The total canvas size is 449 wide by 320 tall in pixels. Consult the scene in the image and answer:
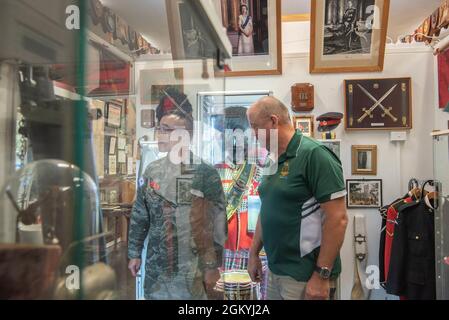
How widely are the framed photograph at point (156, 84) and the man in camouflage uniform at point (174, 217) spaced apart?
3cm

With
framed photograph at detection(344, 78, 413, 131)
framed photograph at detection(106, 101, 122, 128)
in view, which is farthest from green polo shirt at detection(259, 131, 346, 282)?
framed photograph at detection(344, 78, 413, 131)

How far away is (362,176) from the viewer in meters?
2.30

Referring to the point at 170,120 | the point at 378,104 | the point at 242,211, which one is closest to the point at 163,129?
the point at 170,120

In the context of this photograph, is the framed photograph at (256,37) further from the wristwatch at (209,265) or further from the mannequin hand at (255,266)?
the wristwatch at (209,265)

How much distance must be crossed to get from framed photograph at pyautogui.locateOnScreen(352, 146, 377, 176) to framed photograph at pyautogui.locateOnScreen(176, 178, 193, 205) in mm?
1701

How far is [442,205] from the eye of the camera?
173cm

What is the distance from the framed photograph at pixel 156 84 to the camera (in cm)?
95

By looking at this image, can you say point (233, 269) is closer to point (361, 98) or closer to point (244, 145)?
point (244, 145)

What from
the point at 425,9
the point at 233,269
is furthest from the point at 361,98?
the point at 233,269

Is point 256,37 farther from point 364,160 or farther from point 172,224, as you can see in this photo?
point 172,224

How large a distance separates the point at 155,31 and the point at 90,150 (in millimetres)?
668

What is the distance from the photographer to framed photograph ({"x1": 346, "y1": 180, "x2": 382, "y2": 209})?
7.49ft

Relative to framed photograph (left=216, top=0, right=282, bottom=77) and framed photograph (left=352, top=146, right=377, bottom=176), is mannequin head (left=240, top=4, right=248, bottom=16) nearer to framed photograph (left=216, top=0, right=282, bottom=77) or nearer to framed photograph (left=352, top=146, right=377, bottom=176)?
framed photograph (left=216, top=0, right=282, bottom=77)

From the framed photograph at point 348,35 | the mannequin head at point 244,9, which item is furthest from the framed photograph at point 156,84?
the framed photograph at point 348,35
